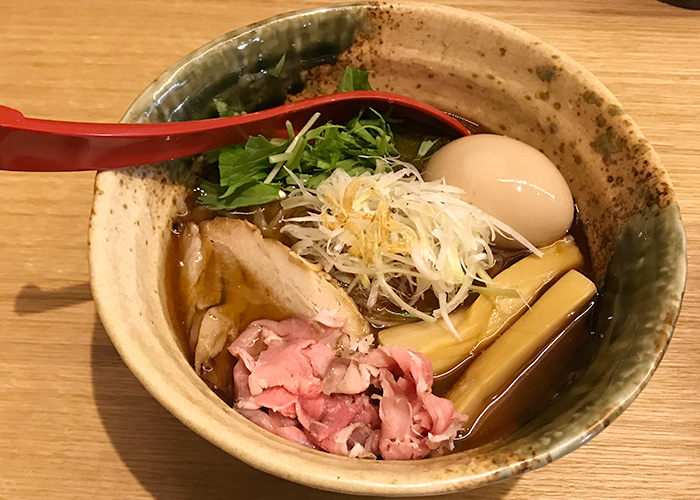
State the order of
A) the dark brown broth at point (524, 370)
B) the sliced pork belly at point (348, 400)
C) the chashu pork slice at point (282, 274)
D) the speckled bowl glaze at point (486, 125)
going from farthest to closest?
the chashu pork slice at point (282, 274)
the dark brown broth at point (524, 370)
the sliced pork belly at point (348, 400)
the speckled bowl glaze at point (486, 125)

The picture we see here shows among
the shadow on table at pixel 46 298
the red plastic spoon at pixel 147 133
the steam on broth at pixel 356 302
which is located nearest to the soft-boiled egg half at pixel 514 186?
the steam on broth at pixel 356 302

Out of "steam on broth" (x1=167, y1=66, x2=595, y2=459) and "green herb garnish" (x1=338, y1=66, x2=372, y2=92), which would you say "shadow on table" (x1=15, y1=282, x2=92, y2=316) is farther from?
"green herb garnish" (x1=338, y1=66, x2=372, y2=92)

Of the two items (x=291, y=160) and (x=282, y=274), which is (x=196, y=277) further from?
(x=291, y=160)

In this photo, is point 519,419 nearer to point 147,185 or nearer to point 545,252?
point 545,252

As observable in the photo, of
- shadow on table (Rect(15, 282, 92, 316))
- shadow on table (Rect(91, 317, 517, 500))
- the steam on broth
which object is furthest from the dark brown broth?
shadow on table (Rect(15, 282, 92, 316))

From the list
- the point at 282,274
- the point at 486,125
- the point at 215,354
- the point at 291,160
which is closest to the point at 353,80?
the point at 291,160

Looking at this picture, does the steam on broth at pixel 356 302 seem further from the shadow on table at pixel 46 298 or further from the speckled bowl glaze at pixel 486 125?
the shadow on table at pixel 46 298

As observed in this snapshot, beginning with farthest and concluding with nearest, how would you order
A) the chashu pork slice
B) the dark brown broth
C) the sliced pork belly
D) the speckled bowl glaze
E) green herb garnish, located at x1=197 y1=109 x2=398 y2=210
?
green herb garnish, located at x1=197 y1=109 x2=398 y2=210 → the chashu pork slice → the dark brown broth → the sliced pork belly → the speckled bowl glaze
